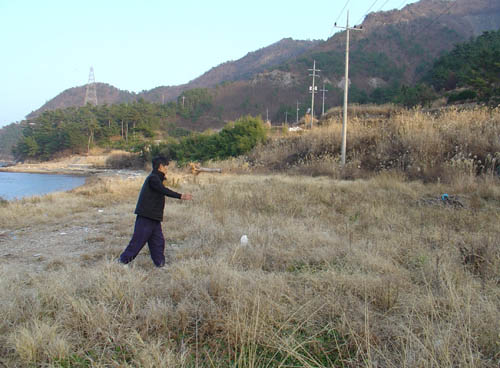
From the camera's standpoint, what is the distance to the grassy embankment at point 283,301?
7.54 feet

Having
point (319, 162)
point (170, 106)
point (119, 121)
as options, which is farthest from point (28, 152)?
point (319, 162)

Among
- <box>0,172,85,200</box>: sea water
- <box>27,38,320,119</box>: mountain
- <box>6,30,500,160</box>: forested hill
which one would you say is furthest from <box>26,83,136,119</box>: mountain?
<box>0,172,85,200</box>: sea water

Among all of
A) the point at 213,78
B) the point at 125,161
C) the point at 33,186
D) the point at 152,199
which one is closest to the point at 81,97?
the point at 213,78

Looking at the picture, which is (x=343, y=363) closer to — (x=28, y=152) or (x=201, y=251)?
(x=201, y=251)

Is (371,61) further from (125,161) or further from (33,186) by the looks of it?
(33,186)

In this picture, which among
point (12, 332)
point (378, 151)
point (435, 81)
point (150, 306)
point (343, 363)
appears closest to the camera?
point (343, 363)

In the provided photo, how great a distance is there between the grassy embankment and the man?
30cm

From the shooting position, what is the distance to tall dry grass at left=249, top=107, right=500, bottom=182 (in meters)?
10.5

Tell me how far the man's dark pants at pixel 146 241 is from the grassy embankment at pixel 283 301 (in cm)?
29

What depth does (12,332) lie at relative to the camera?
8.55 ft

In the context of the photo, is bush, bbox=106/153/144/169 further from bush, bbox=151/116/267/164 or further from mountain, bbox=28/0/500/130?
mountain, bbox=28/0/500/130

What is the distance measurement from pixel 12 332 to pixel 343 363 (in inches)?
98.9

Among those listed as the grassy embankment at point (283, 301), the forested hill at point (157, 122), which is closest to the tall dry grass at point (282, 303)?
the grassy embankment at point (283, 301)

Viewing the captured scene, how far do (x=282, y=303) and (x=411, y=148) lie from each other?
11.5 m
